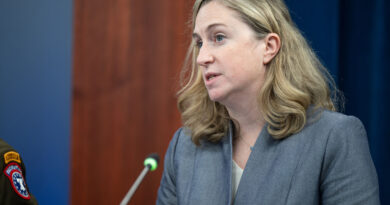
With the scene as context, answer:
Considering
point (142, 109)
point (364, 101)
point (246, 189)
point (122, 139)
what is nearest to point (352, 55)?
point (364, 101)

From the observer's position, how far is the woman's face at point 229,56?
44.6 inches

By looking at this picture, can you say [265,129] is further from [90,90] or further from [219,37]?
[90,90]

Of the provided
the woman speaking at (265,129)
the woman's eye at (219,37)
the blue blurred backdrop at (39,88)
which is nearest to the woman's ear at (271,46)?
the woman speaking at (265,129)

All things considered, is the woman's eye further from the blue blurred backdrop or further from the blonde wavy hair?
the blue blurred backdrop

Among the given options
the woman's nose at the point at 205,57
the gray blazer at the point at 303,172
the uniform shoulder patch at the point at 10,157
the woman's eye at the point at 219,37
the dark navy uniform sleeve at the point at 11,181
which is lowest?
the gray blazer at the point at 303,172

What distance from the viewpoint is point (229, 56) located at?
1127 mm

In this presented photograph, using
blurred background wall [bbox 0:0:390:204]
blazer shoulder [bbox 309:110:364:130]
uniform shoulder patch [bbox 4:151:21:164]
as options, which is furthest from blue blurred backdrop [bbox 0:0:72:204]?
blazer shoulder [bbox 309:110:364:130]

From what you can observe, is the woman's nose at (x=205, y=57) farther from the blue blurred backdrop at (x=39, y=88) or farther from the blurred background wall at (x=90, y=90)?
the blue blurred backdrop at (x=39, y=88)

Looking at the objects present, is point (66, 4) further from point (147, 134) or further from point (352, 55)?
point (352, 55)

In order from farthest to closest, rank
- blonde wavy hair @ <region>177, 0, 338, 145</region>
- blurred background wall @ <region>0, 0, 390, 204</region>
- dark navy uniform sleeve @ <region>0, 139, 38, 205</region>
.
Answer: blurred background wall @ <region>0, 0, 390, 204</region>, blonde wavy hair @ <region>177, 0, 338, 145</region>, dark navy uniform sleeve @ <region>0, 139, 38, 205</region>

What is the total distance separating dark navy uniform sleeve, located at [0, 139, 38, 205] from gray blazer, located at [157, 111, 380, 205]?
16.3 inches

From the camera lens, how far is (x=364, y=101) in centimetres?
155

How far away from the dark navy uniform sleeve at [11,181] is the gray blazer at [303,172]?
42cm

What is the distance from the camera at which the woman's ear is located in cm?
117
